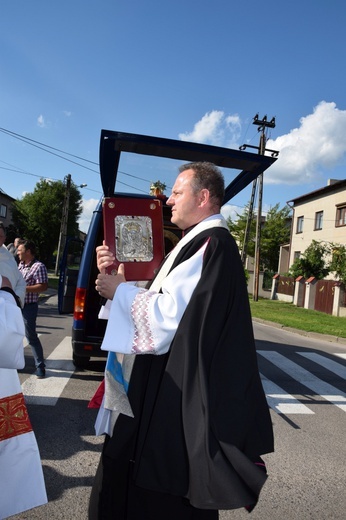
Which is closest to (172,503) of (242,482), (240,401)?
(242,482)

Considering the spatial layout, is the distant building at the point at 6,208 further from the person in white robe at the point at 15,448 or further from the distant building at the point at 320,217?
the person in white robe at the point at 15,448

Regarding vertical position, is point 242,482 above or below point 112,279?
below

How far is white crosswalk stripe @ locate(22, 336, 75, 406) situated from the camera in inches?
199

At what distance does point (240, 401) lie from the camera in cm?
172

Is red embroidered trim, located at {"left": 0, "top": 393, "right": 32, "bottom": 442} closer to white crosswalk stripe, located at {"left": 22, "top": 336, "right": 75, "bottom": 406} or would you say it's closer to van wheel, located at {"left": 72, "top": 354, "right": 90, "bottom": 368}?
white crosswalk stripe, located at {"left": 22, "top": 336, "right": 75, "bottom": 406}

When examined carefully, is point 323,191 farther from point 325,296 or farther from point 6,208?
point 6,208

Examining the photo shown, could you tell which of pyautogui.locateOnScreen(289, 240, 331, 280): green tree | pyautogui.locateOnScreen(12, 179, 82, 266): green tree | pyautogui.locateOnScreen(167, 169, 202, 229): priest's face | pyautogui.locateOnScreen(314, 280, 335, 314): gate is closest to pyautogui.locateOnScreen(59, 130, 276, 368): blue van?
pyautogui.locateOnScreen(167, 169, 202, 229): priest's face

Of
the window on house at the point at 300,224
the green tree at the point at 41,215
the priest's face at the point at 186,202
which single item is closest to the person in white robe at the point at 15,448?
the priest's face at the point at 186,202

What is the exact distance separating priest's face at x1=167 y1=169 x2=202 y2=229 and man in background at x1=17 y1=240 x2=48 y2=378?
4.19 m

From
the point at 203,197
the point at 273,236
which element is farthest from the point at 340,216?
the point at 203,197

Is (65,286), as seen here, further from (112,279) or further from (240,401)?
(240,401)

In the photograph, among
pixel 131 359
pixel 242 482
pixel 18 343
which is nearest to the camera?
pixel 242 482

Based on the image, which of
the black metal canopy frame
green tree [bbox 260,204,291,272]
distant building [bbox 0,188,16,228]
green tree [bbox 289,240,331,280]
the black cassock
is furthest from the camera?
green tree [bbox 260,204,291,272]

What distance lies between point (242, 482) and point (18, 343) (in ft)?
3.43
